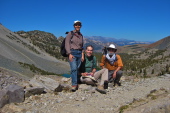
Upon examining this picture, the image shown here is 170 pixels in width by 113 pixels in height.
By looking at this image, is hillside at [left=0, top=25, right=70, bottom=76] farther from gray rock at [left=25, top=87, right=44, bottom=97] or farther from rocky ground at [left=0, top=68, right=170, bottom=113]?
rocky ground at [left=0, top=68, right=170, bottom=113]

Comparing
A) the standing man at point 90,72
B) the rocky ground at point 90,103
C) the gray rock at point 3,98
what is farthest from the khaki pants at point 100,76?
the gray rock at point 3,98

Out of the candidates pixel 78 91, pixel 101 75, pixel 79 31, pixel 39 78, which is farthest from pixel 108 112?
pixel 39 78

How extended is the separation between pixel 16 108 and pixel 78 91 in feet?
11.1

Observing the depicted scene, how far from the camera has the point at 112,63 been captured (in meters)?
9.74

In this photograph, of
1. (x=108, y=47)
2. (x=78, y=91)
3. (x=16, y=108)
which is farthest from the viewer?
(x=108, y=47)

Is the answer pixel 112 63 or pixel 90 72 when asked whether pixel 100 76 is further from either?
pixel 112 63

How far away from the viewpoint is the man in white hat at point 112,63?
9.46 m

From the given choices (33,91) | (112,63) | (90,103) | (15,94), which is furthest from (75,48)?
(15,94)

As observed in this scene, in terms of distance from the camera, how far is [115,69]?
32.3ft

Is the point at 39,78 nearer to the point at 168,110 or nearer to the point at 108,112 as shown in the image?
the point at 108,112

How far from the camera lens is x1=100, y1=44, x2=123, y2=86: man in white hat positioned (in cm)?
946

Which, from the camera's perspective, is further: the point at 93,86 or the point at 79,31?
the point at 93,86

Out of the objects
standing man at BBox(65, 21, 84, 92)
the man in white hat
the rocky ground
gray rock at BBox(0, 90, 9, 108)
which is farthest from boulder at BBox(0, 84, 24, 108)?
the man in white hat

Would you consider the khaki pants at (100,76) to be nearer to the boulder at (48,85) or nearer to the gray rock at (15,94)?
the boulder at (48,85)
